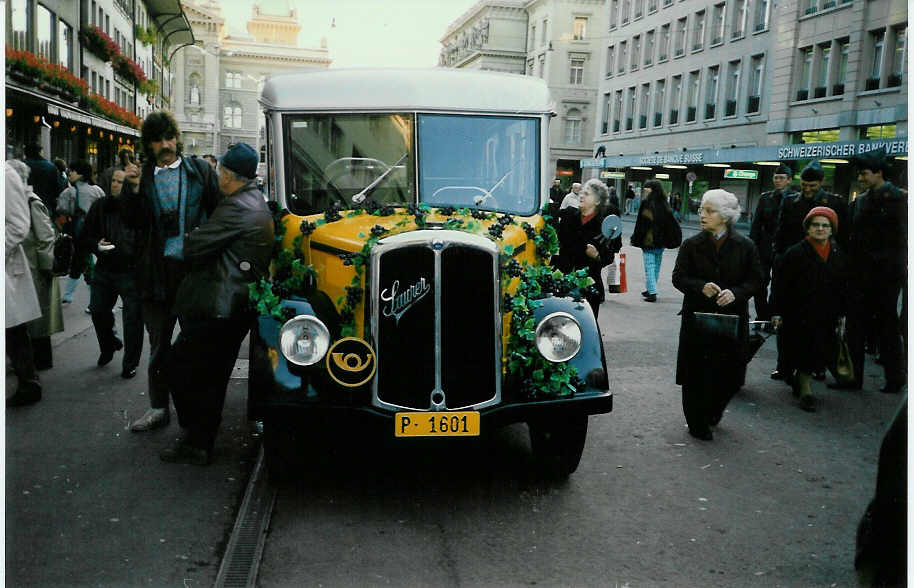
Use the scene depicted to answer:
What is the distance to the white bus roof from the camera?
5.93 meters

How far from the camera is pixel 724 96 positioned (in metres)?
40.7

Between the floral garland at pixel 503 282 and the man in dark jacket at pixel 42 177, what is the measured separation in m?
7.02

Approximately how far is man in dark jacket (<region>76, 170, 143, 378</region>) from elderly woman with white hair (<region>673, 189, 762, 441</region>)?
419cm

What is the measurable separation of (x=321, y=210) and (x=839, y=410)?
14.6ft

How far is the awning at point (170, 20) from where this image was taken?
48031mm

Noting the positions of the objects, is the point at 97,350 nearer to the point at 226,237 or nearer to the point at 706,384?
the point at 226,237

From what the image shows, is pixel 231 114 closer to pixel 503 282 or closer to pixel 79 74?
pixel 79 74

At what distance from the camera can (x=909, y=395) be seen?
86.7 inches

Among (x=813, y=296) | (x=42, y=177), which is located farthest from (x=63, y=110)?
(x=813, y=296)

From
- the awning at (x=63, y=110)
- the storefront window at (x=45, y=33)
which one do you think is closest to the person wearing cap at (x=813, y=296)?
the awning at (x=63, y=110)

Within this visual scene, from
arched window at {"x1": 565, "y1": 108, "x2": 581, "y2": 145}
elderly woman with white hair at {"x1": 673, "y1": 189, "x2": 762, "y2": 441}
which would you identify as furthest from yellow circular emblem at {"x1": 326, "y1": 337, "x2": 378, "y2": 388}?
arched window at {"x1": 565, "y1": 108, "x2": 581, "y2": 145}

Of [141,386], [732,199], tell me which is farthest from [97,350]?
[732,199]

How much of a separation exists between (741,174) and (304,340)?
34008mm

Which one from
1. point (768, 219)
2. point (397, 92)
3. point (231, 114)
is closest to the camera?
point (397, 92)
